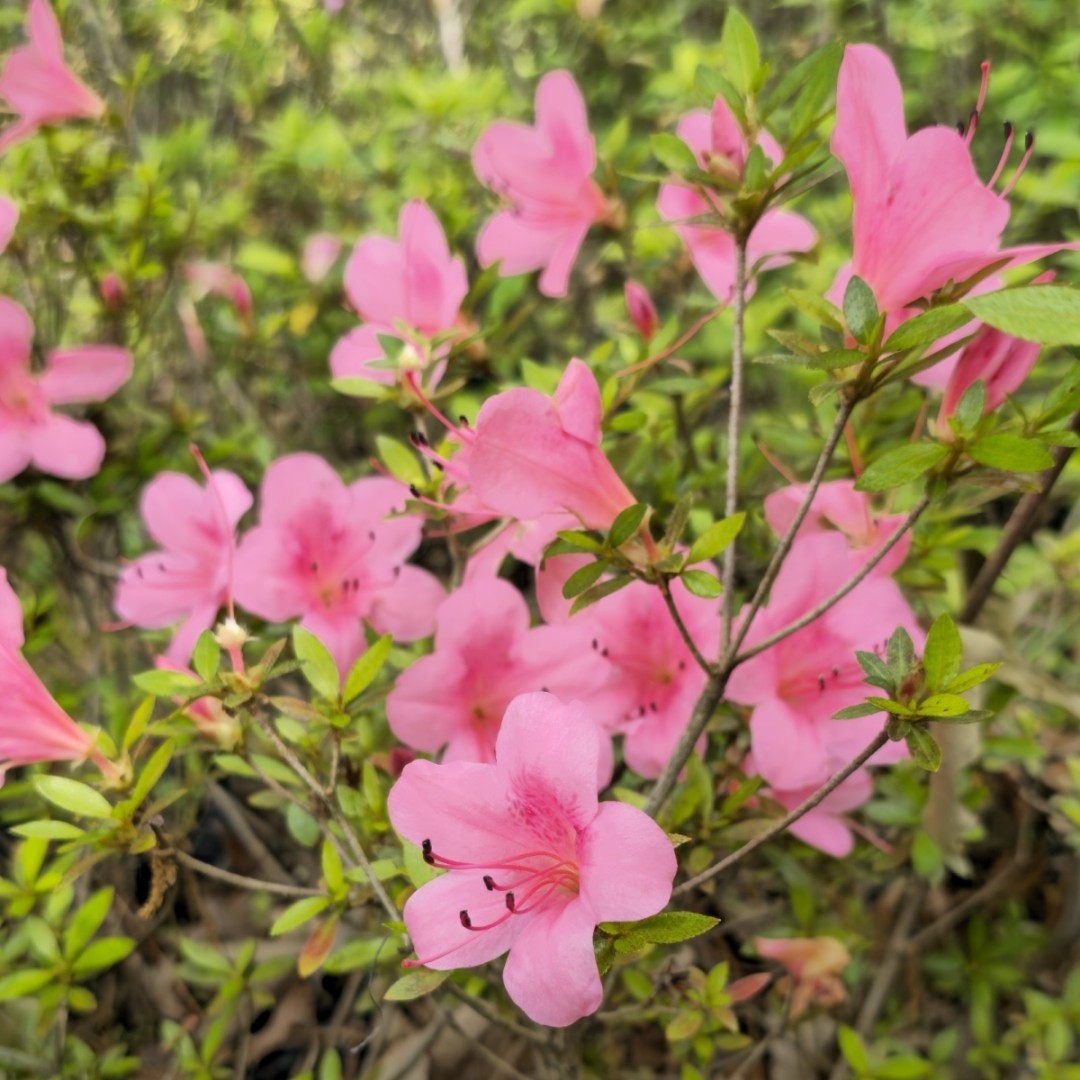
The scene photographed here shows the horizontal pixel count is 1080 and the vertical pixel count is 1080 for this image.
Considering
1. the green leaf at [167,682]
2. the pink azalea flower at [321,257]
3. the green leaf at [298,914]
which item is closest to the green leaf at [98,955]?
the green leaf at [298,914]

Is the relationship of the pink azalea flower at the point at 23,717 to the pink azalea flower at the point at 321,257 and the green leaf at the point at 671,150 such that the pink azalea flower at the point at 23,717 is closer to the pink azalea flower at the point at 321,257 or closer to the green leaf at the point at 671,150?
the green leaf at the point at 671,150

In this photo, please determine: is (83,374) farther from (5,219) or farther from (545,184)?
(545,184)

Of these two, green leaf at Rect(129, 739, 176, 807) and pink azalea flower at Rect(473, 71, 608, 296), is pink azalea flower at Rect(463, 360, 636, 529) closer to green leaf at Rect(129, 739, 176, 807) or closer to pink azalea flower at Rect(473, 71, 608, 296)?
green leaf at Rect(129, 739, 176, 807)

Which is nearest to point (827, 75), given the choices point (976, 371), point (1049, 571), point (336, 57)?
point (976, 371)

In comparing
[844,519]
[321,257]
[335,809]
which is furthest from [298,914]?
[321,257]

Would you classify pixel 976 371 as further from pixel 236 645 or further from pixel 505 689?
pixel 236 645
